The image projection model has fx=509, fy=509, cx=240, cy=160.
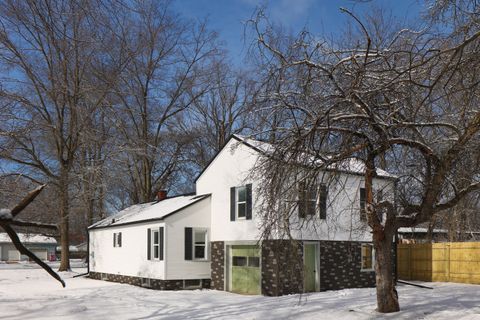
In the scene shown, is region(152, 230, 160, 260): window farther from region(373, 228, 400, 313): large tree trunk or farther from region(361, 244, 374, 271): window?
region(373, 228, 400, 313): large tree trunk

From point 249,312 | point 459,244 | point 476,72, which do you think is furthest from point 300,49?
point 459,244

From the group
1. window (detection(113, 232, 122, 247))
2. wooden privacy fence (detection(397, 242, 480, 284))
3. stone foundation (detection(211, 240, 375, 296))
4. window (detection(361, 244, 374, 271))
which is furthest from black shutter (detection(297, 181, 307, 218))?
window (detection(113, 232, 122, 247))

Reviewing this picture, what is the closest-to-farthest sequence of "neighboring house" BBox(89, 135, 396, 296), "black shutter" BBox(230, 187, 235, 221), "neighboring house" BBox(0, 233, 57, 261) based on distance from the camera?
"neighboring house" BBox(89, 135, 396, 296) < "black shutter" BBox(230, 187, 235, 221) < "neighboring house" BBox(0, 233, 57, 261)

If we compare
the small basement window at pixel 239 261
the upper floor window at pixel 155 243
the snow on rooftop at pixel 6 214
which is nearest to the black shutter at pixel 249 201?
the small basement window at pixel 239 261

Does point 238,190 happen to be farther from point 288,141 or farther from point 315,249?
point 288,141

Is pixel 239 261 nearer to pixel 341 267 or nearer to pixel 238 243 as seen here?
pixel 238 243

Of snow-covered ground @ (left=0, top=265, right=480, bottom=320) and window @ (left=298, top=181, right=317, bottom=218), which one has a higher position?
window @ (left=298, top=181, right=317, bottom=218)

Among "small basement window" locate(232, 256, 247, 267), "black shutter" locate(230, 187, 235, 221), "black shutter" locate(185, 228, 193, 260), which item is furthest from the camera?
"black shutter" locate(185, 228, 193, 260)

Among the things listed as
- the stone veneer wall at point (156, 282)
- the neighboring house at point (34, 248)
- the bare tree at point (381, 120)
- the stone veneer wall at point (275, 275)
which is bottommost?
the neighboring house at point (34, 248)

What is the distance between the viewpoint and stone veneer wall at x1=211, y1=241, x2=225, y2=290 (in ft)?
66.9

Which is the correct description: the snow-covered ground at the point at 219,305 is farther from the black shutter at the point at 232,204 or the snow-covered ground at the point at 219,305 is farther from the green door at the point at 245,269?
the black shutter at the point at 232,204

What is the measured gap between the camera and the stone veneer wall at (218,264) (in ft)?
66.9

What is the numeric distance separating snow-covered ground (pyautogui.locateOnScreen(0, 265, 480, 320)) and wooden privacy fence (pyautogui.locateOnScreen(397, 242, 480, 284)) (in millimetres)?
2697

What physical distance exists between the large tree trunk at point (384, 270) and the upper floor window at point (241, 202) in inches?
296
